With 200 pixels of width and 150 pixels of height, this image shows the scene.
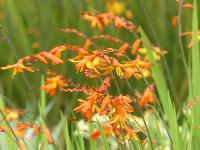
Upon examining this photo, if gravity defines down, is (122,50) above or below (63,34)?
below

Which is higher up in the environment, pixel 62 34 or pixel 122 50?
pixel 62 34

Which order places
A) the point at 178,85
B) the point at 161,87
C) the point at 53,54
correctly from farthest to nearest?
1. the point at 178,85
2. the point at 161,87
3. the point at 53,54

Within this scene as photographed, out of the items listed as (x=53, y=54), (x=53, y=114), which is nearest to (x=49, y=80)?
(x=53, y=54)

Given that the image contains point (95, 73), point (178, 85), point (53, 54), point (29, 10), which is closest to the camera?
point (95, 73)

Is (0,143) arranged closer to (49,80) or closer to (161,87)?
(49,80)

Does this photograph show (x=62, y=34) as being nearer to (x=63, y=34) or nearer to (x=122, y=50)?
(x=63, y=34)

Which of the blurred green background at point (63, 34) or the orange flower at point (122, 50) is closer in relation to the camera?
the orange flower at point (122, 50)

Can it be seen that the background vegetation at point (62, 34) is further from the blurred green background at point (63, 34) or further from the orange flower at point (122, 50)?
the orange flower at point (122, 50)

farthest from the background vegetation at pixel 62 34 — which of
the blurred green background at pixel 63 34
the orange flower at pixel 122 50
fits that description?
the orange flower at pixel 122 50

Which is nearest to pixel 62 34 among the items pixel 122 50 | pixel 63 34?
pixel 63 34

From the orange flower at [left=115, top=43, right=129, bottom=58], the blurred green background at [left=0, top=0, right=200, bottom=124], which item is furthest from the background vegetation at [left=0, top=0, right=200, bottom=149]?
the orange flower at [left=115, top=43, right=129, bottom=58]

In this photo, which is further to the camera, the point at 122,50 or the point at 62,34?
the point at 62,34
